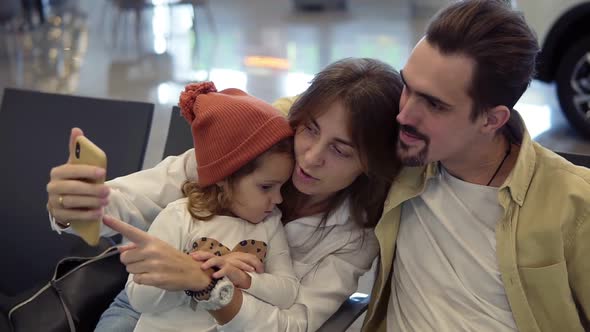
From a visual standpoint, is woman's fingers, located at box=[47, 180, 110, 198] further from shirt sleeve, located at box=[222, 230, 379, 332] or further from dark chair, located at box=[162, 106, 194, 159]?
dark chair, located at box=[162, 106, 194, 159]

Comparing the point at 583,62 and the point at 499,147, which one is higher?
the point at 499,147

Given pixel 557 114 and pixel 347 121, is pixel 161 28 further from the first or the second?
pixel 347 121

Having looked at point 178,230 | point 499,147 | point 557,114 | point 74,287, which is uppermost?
Answer: point 499,147

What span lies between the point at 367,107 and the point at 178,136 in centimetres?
85

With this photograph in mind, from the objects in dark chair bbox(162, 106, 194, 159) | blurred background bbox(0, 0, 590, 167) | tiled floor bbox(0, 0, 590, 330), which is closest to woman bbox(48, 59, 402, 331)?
dark chair bbox(162, 106, 194, 159)

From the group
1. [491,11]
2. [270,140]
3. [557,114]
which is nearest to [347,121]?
[270,140]

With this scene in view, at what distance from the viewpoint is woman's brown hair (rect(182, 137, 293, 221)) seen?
1594 millimetres

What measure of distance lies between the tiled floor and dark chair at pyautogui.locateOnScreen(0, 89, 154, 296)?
1.34 metres

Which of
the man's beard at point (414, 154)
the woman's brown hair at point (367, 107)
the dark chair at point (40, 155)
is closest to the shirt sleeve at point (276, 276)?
the woman's brown hair at point (367, 107)

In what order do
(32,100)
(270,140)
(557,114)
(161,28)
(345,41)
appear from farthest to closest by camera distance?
(161,28)
(345,41)
(557,114)
(32,100)
(270,140)

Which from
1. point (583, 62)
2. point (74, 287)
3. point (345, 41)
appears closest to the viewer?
point (74, 287)

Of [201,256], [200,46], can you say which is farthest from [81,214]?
[200,46]

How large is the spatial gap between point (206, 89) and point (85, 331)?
0.74 meters

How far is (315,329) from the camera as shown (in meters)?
1.63
